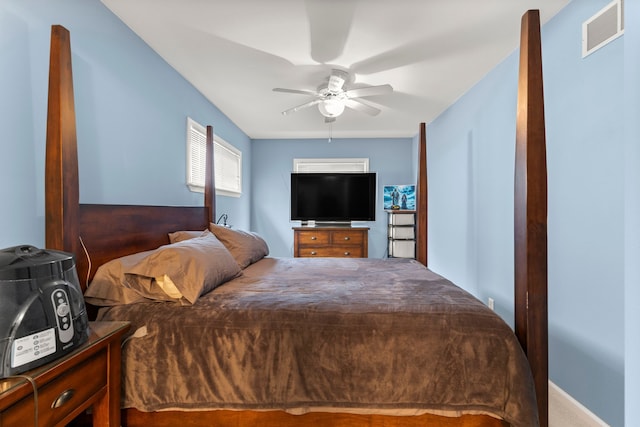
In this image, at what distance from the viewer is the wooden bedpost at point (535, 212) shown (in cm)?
128

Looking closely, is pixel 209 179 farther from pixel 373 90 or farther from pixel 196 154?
pixel 373 90

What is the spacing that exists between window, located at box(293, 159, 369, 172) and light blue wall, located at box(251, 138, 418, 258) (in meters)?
0.08

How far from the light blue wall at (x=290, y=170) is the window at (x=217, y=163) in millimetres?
696

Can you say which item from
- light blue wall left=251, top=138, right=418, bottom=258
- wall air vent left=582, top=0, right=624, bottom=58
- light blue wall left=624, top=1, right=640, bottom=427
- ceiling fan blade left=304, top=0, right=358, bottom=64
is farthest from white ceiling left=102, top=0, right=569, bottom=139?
light blue wall left=251, top=138, right=418, bottom=258

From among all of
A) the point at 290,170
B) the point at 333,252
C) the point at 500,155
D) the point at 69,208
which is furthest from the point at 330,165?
the point at 69,208

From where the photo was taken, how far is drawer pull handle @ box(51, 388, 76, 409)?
0.92 metres

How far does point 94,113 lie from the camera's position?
1.77 meters

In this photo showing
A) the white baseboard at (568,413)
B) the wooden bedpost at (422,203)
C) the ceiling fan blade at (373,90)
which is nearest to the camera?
the white baseboard at (568,413)

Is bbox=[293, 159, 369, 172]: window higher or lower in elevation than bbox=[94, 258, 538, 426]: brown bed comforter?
higher

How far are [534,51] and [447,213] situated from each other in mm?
2681

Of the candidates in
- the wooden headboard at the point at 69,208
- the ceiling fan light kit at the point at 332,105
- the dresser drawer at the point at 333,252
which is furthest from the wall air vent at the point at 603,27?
the dresser drawer at the point at 333,252

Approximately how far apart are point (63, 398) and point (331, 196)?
12.5 feet

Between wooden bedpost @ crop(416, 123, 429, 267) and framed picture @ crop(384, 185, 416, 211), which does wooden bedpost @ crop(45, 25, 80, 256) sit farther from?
framed picture @ crop(384, 185, 416, 211)

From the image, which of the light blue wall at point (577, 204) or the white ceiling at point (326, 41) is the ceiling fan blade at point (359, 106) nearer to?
the white ceiling at point (326, 41)
